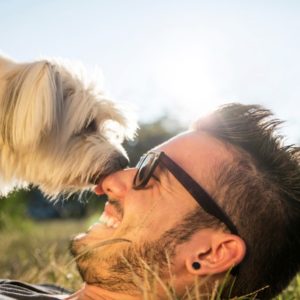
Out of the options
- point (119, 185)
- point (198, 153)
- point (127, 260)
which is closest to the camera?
point (127, 260)

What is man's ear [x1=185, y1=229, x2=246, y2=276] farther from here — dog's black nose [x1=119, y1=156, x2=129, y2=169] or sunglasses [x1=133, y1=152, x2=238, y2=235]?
→ dog's black nose [x1=119, y1=156, x2=129, y2=169]

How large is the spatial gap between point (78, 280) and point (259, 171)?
2.39m

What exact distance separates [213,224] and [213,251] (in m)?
0.15

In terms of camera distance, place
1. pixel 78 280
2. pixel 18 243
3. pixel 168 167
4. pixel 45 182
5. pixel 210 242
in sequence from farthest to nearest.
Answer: pixel 18 243 < pixel 78 280 < pixel 45 182 < pixel 168 167 < pixel 210 242

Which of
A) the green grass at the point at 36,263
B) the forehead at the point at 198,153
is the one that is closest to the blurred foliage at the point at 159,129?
the green grass at the point at 36,263

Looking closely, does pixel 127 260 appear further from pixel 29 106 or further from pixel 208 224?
pixel 29 106

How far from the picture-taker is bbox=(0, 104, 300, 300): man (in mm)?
3229

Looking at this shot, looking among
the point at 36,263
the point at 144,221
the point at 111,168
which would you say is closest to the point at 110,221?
the point at 144,221

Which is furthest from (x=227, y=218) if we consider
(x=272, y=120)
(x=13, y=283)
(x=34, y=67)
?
(x=34, y=67)

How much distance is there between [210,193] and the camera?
3.34 m

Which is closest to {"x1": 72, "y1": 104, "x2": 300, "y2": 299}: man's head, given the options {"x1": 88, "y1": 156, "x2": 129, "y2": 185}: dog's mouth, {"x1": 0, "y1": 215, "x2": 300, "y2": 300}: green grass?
{"x1": 0, "y1": 215, "x2": 300, "y2": 300}: green grass

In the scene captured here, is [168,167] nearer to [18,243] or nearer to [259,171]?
[259,171]

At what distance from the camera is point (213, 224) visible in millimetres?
3264

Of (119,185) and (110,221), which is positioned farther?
(119,185)
